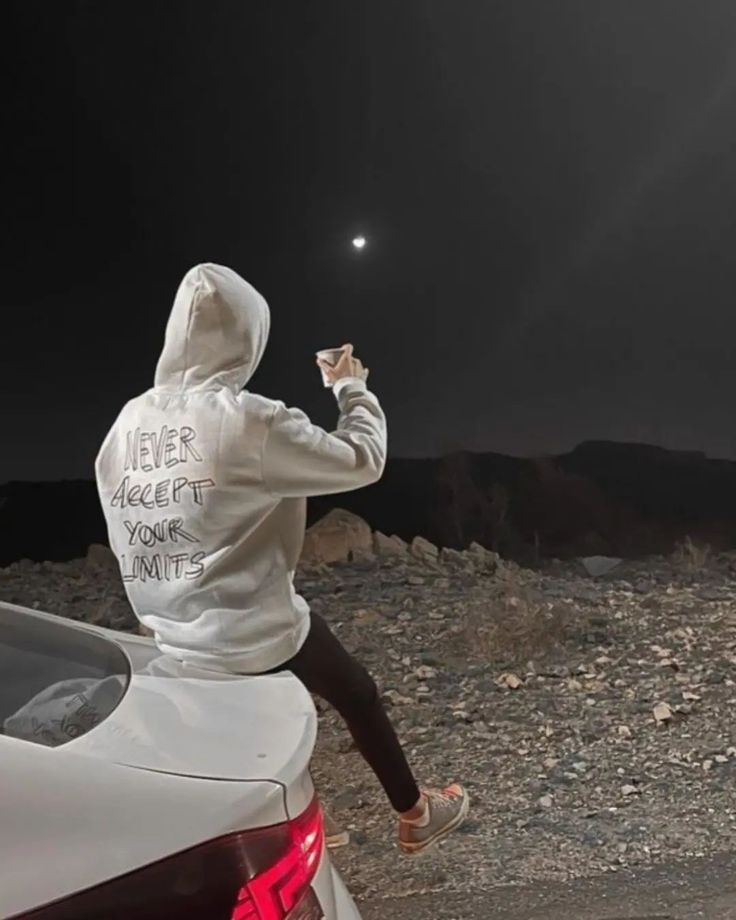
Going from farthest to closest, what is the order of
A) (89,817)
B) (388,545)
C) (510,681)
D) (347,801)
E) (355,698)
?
1. (388,545)
2. (510,681)
3. (347,801)
4. (355,698)
5. (89,817)

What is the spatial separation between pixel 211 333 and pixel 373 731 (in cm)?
86

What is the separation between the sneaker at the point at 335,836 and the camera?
229 cm

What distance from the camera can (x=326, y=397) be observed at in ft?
14.0

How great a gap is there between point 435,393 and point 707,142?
198 centimetres

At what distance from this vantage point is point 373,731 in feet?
6.25

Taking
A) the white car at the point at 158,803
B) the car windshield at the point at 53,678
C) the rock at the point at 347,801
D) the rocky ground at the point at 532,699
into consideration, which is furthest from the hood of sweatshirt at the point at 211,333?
the rock at the point at 347,801

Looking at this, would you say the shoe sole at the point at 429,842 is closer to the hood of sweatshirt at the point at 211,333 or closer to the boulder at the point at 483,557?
the hood of sweatshirt at the point at 211,333

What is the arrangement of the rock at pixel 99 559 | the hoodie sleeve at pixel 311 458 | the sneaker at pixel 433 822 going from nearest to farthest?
the hoodie sleeve at pixel 311 458
the sneaker at pixel 433 822
the rock at pixel 99 559

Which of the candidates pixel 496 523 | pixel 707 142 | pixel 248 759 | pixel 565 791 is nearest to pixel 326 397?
pixel 496 523

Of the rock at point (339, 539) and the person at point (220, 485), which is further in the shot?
the rock at point (339, 539)

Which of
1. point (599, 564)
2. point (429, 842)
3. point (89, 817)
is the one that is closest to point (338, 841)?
point (429, 842)

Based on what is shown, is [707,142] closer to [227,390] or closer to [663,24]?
[663,24]

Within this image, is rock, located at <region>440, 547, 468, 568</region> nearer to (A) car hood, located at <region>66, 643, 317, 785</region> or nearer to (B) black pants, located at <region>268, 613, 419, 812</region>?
(B) black pants, located at <region>268, 613, 419, 812</region>

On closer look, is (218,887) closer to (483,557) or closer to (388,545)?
(388,545)
